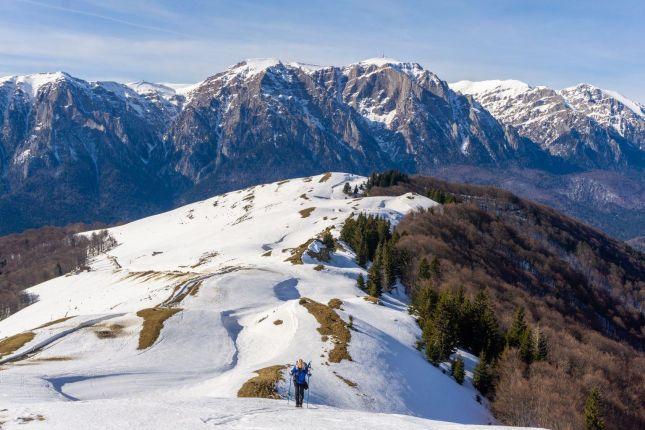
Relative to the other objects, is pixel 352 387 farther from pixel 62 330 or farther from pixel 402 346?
pixel 62 330

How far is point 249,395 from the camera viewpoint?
37.9m

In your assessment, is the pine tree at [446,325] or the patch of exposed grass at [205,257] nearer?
the pine tree at [446,325]

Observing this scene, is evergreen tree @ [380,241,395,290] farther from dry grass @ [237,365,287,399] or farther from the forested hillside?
dry grass @ [237,365,287,399]

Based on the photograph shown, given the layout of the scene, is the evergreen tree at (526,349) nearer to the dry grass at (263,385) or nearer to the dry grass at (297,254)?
the dry grass at (263,385)

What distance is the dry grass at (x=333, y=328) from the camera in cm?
5053

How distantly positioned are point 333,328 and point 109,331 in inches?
A: 991

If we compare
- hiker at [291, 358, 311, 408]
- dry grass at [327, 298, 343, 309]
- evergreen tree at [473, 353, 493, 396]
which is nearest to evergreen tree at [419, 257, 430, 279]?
dry grass at [327, 298, 343, 309]

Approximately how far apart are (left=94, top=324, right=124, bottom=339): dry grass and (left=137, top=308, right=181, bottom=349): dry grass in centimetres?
253

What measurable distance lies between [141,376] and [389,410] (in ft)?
72.5

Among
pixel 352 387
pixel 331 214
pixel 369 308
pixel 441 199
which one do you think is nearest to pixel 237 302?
pixel 369 308

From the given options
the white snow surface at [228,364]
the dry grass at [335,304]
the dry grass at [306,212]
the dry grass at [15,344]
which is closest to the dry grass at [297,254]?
the white snow surface at [228,364]

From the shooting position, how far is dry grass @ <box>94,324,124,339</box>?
55.3 metres

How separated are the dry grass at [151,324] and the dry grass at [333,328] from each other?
56.8 feet

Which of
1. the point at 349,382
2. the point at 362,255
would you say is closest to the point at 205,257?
the point at 362,255
